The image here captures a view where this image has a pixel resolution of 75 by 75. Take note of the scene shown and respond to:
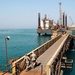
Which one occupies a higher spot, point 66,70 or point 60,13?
point 60,13

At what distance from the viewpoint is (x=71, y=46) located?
58219mm

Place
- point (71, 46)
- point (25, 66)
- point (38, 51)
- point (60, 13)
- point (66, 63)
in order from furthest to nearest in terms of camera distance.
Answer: point (60, 13) < point (71, 46) < point (66, 63) < point (38, 51) < point (25, 66)

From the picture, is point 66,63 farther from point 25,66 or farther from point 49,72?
point 49,72

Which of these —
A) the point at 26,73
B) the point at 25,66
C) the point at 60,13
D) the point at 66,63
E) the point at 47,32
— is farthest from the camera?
the point at 60,13

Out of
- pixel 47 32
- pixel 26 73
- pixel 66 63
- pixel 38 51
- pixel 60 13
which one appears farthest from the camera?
pixel 60 13

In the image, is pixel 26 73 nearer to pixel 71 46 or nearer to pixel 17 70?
pixel 17 70

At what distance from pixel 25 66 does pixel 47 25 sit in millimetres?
109576

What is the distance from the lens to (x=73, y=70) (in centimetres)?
3114

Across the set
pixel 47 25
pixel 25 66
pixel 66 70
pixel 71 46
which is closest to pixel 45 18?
pixel 47 25

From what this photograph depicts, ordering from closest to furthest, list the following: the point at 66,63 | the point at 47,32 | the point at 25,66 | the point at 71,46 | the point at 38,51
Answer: the point at 25,66
the point at 38,51
the point at 66,63
the point at 71,46
the point at 47,32

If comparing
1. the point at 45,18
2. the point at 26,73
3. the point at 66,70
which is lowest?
the point at 66,70

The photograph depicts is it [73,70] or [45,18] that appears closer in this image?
[73,70]

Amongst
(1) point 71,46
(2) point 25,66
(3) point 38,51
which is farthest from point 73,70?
(1) point 71,46

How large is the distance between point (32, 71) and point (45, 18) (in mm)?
117853
